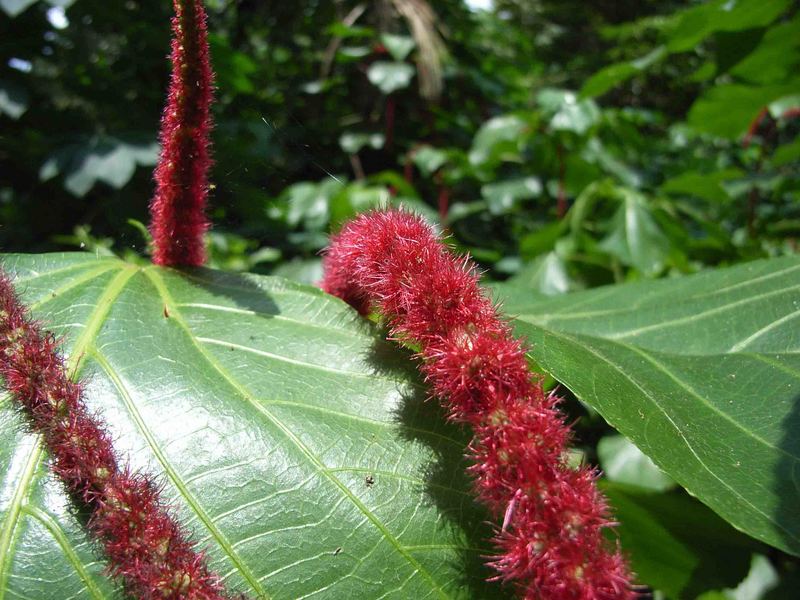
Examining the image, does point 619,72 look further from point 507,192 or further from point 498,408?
point 498,408

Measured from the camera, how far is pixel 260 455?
0.60 m

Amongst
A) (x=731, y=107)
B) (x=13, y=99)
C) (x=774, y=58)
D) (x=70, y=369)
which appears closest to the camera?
(x=70, y=369)

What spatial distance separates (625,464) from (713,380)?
3.06 ft

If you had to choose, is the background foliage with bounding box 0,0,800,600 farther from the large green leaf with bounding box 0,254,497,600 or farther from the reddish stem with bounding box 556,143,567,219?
the large green leaf with bounding box 0,254,497,600

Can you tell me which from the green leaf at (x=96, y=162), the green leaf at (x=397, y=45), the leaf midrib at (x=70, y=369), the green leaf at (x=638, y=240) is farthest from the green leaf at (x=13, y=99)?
the green leaf at (x=638, y=240)

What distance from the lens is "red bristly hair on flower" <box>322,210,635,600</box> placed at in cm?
47

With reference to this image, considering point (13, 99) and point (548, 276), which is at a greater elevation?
point (13, 99)

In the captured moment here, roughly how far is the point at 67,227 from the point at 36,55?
21.1 inches

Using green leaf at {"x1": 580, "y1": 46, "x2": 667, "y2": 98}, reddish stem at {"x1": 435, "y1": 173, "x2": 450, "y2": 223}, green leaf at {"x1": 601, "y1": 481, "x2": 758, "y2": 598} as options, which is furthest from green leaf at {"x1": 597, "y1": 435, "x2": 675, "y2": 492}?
reddish stem at {"x1": 435, "y1": 173, "x2": 450, "y2": 223}

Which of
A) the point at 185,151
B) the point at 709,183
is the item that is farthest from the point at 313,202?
the point at 185,151

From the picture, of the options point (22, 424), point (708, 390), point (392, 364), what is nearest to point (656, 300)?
point (708, 390)

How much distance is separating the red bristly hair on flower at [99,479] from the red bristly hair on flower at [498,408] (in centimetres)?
24

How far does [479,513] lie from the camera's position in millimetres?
613

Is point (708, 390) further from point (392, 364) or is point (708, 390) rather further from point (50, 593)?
point (50, 593)
